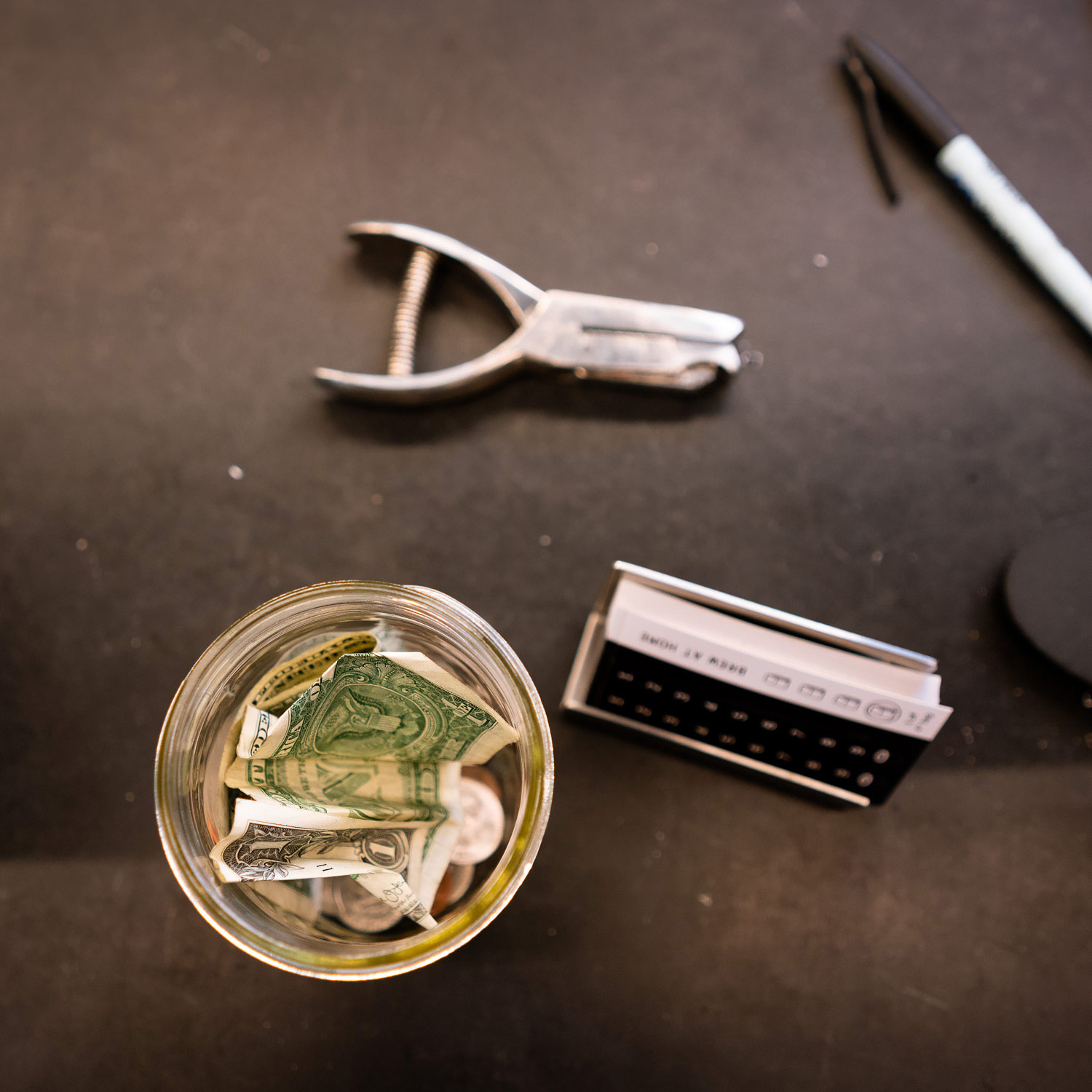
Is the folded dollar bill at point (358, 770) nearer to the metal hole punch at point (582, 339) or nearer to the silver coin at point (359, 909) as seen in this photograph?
the silver coin at point (359, 909)

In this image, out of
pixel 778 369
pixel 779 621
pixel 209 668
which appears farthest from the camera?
pixel 778 369

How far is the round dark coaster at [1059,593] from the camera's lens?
1.41ft

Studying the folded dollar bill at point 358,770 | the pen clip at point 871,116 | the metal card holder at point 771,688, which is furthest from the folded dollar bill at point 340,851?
the pen clip at point 871,116

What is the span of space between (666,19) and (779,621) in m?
0.41

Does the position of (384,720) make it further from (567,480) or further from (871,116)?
(871,116)

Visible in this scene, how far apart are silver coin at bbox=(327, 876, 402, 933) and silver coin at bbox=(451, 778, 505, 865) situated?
0.04 meters

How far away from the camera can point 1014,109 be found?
0.50m

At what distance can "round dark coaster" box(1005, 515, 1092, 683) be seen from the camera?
1.41 feet

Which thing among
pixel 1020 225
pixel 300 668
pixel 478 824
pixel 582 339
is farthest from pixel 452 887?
pixel 1020 225

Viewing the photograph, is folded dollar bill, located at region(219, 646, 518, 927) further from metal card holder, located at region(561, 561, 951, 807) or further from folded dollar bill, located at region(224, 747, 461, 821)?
metal card holder, located at region(561, 561, 951, 807)

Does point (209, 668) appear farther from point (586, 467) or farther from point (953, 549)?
point (953, 549)

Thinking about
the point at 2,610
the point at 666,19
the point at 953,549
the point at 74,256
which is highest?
the point at 666,19

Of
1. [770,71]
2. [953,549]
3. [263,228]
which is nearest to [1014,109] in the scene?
[770,71]

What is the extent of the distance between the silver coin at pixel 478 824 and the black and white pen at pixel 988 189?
457 mm
